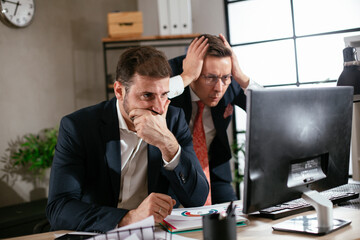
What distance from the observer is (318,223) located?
3.87 feet

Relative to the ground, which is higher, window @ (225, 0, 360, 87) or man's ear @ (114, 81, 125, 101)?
window @ (225, 0, 360, 87)

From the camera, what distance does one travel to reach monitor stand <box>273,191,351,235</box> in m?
1.15

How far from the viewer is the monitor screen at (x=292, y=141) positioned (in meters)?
1.08

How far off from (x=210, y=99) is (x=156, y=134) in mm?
713

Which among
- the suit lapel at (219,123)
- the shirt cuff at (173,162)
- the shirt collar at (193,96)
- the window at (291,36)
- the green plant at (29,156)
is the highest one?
the window at (291,36)

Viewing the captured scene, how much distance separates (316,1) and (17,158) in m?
3.08

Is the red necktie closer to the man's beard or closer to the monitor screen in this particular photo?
the man's beard

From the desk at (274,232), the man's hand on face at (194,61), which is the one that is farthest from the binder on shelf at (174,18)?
the desk at (274,232)

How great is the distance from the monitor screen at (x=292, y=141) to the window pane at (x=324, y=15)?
283cm

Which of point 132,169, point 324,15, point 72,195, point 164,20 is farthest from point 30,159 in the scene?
point 324,15

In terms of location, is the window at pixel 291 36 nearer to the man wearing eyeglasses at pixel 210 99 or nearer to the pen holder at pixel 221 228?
the man wearing eyeglasses at pixel 210 99

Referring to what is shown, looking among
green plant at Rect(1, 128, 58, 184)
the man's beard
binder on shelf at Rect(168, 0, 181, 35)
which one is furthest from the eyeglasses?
green plant at Rect(1, 128, 58, 184)

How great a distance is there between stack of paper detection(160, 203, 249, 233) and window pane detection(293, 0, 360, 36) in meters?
2.95

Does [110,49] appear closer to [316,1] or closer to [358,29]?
[316,1]
